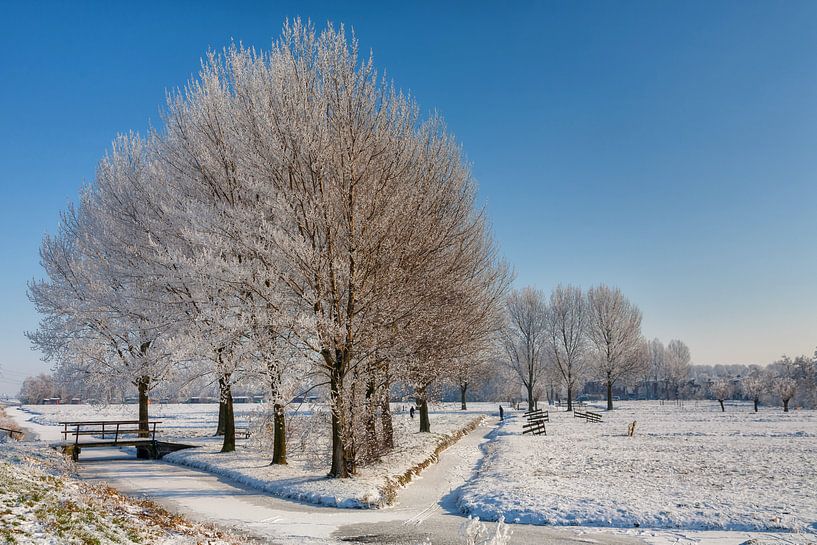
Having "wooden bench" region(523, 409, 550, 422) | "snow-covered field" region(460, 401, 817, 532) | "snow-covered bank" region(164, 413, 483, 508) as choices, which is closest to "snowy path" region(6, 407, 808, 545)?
"snow-covered bank" region(164, 413, 483, 508)

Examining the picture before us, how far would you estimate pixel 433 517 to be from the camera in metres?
11.5

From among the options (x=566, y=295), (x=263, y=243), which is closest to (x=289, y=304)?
(x=263, y=243)

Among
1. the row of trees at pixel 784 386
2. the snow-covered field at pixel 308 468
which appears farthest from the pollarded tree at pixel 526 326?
the snow-covered field at pixel 308 468

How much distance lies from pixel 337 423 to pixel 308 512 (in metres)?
2.87

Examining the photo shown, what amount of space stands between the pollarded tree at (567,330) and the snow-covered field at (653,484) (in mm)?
29361

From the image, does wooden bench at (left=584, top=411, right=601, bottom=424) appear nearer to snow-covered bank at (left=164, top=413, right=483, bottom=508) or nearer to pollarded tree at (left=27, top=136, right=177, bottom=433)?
snow-covered bank at (left=164, top=413, right=483, bottom=508)

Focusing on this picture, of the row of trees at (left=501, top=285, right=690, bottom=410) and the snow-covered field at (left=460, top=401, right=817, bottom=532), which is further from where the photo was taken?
the row of trees at (left=501, top=285, right=690, bottom=410)

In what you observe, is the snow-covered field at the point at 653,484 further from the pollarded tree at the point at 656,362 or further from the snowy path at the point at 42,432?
the pollarded tree at the point at 656,362

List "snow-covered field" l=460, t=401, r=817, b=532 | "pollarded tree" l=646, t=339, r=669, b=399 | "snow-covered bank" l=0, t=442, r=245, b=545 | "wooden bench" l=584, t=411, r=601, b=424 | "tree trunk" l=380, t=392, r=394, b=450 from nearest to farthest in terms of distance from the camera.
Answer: "snow-covered bank" l=0, t=442, r=245, b=545 → "snow-covered field" l=460, t=401, r=817, b=532 → "tree trunk" l=380, t=392, r=394, b=450 → "wooden bench" l=584, t=411, r=601, b=424 → "pollarded tree" l=646, t=339, r=669, b=399

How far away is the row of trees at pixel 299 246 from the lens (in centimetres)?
1408

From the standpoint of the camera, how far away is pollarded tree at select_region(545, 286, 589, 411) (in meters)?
55.8

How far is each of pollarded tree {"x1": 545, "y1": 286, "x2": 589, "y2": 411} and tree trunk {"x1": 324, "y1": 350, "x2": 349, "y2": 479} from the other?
4381cm

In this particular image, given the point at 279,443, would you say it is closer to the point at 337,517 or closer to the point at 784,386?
the point at 337,517

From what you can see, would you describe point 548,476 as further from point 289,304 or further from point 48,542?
point 48,542
